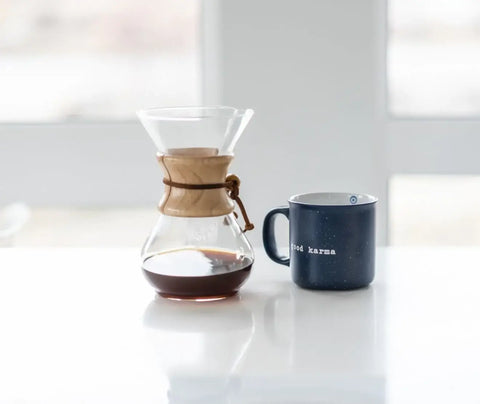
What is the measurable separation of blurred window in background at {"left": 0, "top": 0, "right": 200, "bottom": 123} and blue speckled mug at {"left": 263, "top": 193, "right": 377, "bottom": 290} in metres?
1.51

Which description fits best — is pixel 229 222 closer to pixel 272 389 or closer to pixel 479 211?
pixel 272 389

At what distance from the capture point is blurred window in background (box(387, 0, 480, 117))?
265 cm

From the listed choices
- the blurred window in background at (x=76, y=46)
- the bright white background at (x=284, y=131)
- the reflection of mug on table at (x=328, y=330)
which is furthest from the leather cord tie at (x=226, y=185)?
the blurred window in background at (x=76, y=46)

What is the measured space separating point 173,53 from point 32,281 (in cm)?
150

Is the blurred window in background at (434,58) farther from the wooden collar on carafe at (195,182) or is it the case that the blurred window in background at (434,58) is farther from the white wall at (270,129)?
the wooden collar on carafe at (195,182)

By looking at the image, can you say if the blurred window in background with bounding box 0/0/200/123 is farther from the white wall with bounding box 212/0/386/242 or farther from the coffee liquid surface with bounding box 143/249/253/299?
the coffee liquid surface with bounding box 143/249/253/299

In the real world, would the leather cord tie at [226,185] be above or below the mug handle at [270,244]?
above

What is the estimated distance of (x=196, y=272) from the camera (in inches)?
44.3

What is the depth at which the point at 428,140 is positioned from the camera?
8.35ft

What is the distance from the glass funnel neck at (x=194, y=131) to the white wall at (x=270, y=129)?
1.40 metres

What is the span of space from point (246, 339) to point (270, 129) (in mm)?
1585

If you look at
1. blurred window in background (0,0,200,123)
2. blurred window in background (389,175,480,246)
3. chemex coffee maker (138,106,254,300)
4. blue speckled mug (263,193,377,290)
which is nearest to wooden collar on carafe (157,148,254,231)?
chemex coffee maker (138,106,254,300)

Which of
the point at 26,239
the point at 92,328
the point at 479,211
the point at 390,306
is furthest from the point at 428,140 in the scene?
the point at 92,328

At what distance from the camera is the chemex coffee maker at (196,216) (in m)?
1.13
